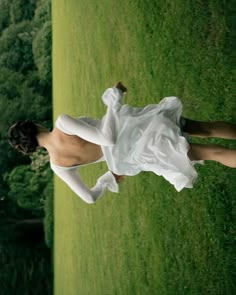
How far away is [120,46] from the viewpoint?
1055 centimetres

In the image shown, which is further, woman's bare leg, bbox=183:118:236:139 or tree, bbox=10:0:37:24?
tree, bbox=10:0:37:24

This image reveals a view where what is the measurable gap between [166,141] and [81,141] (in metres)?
0.73

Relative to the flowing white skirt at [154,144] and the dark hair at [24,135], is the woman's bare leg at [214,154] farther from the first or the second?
the dark hair at [24,135]

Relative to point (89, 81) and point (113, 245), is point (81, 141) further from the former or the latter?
point (89, 81)

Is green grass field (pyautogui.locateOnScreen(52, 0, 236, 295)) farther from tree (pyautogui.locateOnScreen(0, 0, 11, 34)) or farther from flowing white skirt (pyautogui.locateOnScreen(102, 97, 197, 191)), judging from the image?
tree (pyautogui.locateOnScreen(0, 0, 11, 34))

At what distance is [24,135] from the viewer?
16.0 ft

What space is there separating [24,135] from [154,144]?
1.09 meters

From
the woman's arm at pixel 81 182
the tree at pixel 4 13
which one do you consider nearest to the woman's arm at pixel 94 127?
the woman's arm at pixel 81 182

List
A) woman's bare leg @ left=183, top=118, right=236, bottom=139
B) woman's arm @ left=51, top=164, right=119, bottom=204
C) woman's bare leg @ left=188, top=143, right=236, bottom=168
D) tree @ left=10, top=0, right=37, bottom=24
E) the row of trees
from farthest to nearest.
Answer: tree @ left=10, top=0, right=37, bottom=24 → the row of trees → woman's arm @ left=51, top=164, right=119, bottom=204 → woman's bare leg @ left=183, top=118, right=236, bottom=139 → woman's bare leg @ left=188, top=143, right=236, bottom=168

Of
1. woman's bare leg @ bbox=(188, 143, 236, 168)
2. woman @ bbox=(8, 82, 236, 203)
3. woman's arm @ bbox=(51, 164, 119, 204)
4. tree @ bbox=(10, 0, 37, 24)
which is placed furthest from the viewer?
tree @ bbox=(10, 0, 37, 24)

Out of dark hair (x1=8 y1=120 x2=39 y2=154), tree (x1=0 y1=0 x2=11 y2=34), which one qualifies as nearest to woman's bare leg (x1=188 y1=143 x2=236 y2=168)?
dark hair (x1=8 y1=120 x2=39 y2=154)

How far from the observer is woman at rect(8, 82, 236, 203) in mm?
4609

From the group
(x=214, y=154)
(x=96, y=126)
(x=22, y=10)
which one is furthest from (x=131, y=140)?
(x=22, y=10)

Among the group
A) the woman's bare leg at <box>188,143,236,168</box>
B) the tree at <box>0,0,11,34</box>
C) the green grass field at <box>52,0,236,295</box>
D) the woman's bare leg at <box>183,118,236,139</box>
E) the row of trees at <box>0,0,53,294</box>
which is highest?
the woman's bare leg at <box>183,118,236,139</box>
